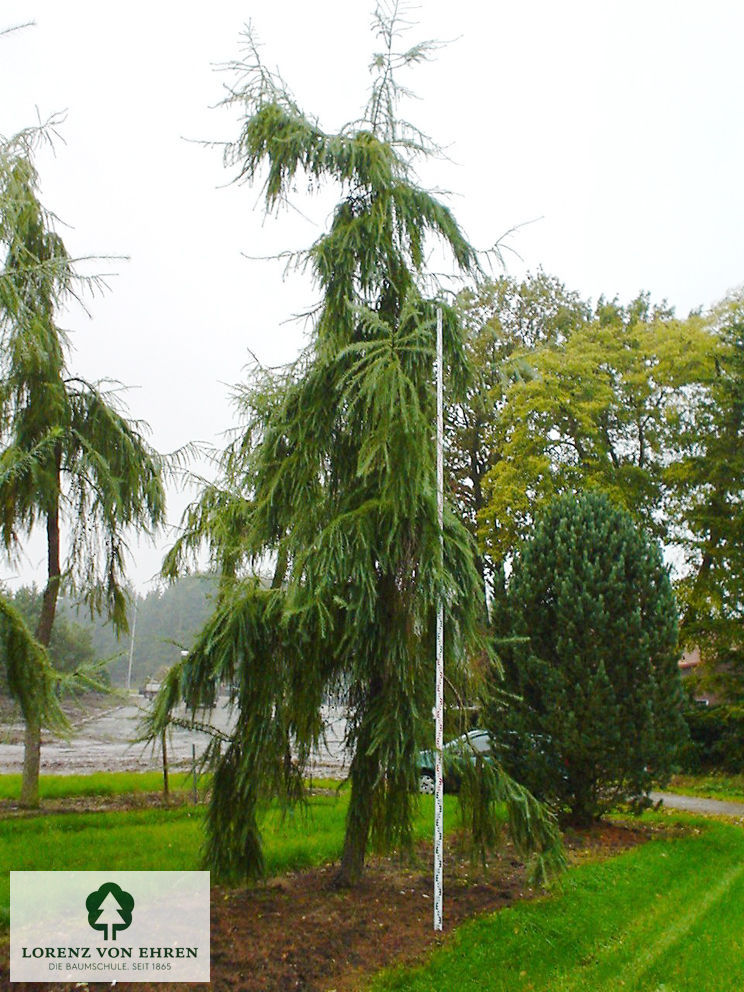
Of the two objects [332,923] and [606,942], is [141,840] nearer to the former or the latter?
[332,923]

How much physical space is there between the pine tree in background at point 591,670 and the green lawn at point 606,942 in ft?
5.15

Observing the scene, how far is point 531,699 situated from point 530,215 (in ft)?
19.1

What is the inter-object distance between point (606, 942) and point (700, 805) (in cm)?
1015

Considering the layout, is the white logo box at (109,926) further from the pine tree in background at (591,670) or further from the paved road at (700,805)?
the paved road at (700,805)

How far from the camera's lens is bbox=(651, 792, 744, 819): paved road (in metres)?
13.5

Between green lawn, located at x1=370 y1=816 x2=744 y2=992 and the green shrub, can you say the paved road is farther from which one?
green lawn, located at x1=370 y1=816 x2=744 y2=992

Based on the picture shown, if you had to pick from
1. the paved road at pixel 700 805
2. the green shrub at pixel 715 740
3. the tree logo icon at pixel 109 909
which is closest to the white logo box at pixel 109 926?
the tree logo icon at pixel 109 909

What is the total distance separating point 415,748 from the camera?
5.68 m

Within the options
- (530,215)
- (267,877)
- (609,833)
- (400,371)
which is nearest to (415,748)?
(267,877)

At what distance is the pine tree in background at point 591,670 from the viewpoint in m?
9.16

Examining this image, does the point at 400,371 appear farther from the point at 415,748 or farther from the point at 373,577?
the point at 415,748

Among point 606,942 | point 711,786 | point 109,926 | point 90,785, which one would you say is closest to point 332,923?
point 109,926

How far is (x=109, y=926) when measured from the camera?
16.1 ft

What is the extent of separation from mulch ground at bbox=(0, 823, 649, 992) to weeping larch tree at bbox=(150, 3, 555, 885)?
353 millimetres
